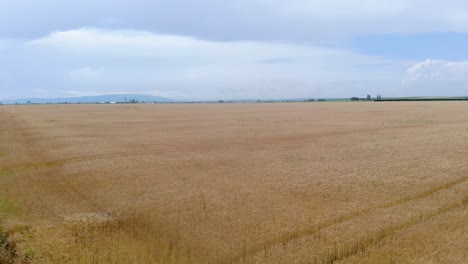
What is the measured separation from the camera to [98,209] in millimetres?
10891

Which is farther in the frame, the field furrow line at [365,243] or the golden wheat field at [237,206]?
the golden wheat field at [237,206]

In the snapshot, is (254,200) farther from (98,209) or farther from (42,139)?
(42,139)

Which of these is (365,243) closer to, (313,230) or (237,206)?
(313,230)

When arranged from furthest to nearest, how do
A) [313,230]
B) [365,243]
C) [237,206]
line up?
[237,206] < [313,230] < [365,243]

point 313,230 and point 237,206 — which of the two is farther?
point 237,206

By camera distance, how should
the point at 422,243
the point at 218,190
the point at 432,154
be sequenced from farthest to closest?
the point at 432,154
the point at 218,190
the point at 422,243

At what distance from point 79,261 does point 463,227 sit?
29.0 ft

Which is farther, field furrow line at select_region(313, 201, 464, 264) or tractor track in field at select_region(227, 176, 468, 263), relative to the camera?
tractor track in field at select_region(227, 176, 468, 263)

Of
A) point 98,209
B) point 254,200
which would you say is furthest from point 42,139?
point 254,200

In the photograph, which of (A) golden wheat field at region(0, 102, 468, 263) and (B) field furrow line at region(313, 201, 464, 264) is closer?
(B) field furrow line at region(313, 201, 464, 264)

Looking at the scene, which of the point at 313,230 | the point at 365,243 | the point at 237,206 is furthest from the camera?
the point at 237,206

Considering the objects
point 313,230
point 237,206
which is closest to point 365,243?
point 313,230

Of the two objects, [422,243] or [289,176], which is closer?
[422,243]

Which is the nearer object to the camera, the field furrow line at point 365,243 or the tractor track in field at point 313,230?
the field furrow line at point 365,243
